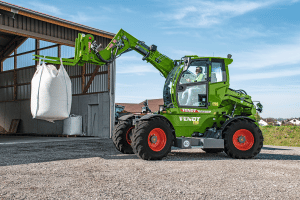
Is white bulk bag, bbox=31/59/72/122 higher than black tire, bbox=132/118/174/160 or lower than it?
higher

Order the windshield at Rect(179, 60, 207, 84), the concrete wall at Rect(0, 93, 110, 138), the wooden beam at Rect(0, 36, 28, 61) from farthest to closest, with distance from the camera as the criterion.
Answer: the wooden beam at Rect(0, 36, 28, 61) < the concrete wall at Rect(0, 93, 110, 138) < the windshield at Rect(179, 60, 207, 84)

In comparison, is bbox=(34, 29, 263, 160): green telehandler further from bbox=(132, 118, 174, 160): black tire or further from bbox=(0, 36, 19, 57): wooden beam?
bbox=(0, 36, 19, 57): wooden beam

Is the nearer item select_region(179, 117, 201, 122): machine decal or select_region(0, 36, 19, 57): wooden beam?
select_region(179, 117, 201, 122): machine decal

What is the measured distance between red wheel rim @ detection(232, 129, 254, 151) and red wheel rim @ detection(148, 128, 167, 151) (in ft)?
6.90

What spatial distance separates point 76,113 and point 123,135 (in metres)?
11.8

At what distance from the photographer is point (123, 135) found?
8852 mm

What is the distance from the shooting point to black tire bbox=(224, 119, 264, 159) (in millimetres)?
8430

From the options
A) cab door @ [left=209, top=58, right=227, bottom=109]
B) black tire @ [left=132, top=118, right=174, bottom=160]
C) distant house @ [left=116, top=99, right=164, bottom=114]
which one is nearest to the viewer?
black tire @ [left=132, top=118, right=174, bottom=160]

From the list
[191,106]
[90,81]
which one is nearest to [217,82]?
[191,106]

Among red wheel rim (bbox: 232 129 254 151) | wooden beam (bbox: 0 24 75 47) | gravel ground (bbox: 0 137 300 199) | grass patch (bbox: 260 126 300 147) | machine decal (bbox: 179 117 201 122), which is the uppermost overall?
wooden beam (bbox: 0 24 75 47)

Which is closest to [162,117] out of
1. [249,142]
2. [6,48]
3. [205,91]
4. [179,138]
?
[179,138]

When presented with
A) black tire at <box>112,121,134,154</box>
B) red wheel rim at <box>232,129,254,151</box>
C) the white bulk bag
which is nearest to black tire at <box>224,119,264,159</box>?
red wheel rim at <box>232,129,254,151</box>

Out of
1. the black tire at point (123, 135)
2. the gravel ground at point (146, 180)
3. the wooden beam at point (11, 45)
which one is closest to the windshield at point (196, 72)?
the black tire at point (123, 135)

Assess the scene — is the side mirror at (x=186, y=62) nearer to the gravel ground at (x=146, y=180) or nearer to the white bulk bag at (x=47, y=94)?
the gravel ground at (x=146, y=180)
